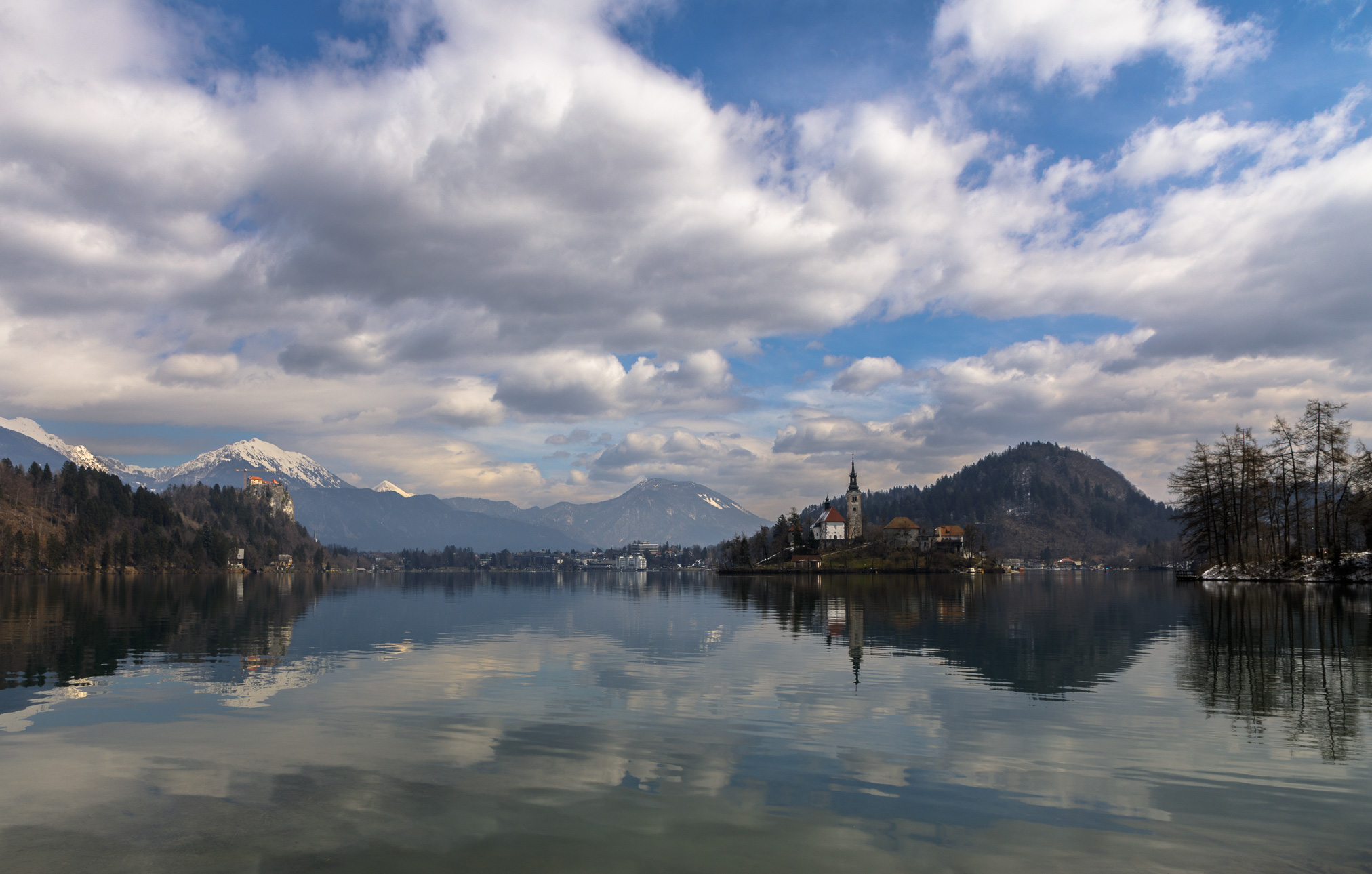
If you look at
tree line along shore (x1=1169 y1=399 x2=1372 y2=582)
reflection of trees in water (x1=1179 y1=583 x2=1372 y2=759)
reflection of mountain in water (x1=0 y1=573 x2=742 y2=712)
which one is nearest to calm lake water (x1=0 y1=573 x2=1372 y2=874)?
reflection of trees in water (x1=1179 y1=583 x2=1372 y2=759)

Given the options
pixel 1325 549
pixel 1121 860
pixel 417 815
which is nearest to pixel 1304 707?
pixel 1121 860

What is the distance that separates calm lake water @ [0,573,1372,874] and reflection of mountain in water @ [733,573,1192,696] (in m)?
0.63

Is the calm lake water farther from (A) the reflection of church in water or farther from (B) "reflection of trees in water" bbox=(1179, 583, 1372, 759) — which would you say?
(A) the reflection of church in water

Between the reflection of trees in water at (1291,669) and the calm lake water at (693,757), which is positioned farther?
the reflection of trees in water at (1291,669)

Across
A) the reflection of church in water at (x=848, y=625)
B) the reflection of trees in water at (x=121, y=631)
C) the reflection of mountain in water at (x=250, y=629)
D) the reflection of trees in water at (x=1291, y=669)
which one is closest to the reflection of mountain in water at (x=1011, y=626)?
the reflection of church in water at (x=848, y=625)

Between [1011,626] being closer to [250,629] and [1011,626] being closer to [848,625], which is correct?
[848,625]

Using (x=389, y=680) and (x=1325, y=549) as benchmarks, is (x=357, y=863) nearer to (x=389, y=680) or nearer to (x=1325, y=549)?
(x=389, y=680)

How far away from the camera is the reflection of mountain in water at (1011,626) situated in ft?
112

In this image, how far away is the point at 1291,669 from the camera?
3114 cm

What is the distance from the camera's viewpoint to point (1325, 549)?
111000 mm

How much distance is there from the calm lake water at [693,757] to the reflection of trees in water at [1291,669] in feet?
0.73

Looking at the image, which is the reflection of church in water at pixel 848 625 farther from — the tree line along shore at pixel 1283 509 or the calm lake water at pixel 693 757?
the tree line along shore at pixel 1283 509

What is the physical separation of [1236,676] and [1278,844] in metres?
21.5

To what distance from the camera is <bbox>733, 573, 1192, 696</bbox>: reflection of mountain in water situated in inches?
1340
